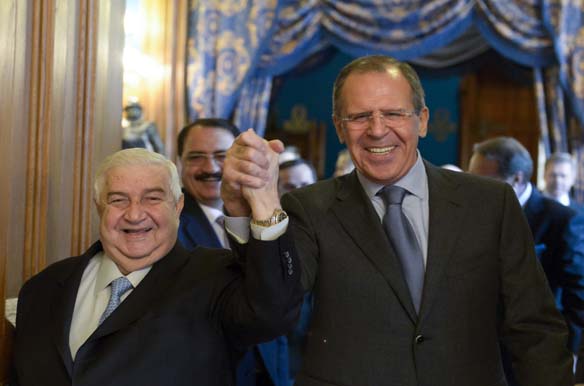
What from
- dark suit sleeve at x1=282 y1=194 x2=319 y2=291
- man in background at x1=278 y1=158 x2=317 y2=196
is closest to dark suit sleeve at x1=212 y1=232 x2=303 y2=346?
dark suit sleeve at x1=282 y1=194 x2=319 y2=291

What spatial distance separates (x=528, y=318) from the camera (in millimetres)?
1742

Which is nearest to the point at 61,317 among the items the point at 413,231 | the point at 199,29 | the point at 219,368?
the point at 219,368

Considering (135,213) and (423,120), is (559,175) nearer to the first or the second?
(423,120)

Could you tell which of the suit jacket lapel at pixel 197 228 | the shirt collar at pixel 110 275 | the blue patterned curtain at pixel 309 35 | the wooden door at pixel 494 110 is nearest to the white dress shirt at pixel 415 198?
the shirt collar at pixel 110 275

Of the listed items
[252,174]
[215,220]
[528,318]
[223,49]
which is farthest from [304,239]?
[223,49]

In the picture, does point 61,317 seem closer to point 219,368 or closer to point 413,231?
point 219,368

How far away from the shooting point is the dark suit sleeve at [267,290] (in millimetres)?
1576

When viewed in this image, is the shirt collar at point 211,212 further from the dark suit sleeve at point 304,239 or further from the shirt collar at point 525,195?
the shirt collar at point 525,195

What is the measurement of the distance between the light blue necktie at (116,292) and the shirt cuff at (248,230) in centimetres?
42

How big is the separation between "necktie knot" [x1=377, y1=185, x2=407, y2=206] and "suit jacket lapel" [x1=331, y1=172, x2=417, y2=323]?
4 cm

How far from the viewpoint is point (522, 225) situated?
5.96 feet

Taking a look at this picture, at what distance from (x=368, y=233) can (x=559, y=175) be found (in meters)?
3.42

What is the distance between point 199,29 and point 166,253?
3746 millimetres

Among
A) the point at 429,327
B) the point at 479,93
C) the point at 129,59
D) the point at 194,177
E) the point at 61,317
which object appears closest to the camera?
the point at 429,327
